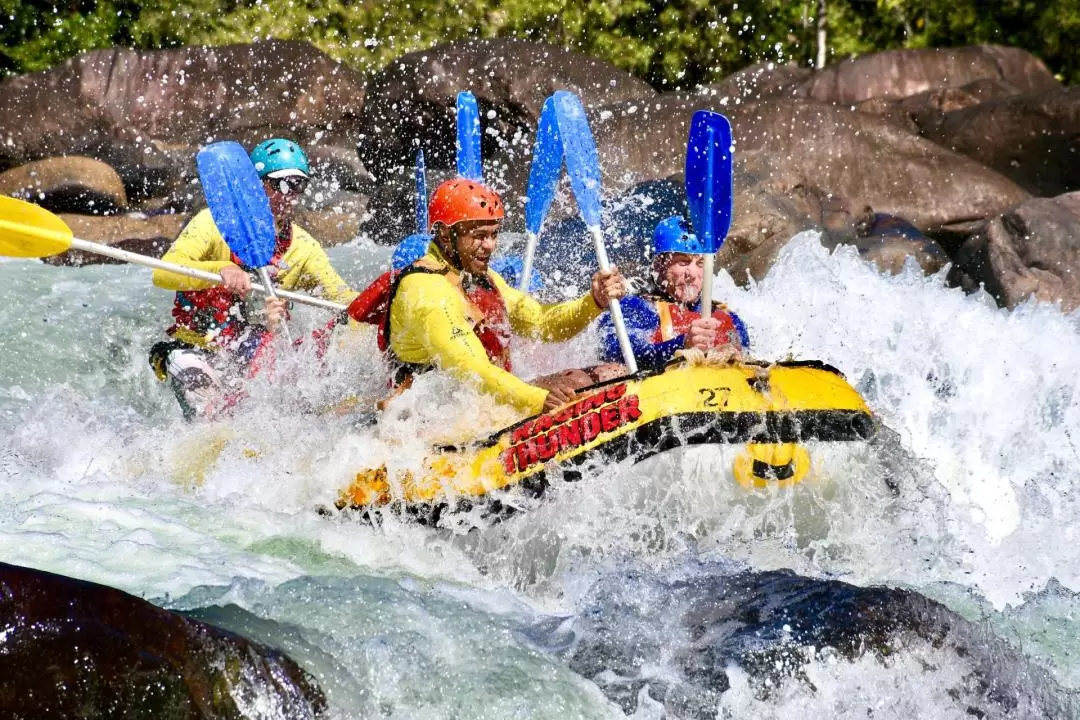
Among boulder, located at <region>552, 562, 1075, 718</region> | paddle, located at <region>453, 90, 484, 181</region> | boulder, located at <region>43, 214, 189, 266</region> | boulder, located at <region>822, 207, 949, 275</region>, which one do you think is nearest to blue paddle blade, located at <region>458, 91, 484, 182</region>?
paddle, located at <region>453, 90, 484, 181</region>

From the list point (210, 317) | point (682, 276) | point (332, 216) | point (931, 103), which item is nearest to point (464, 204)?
point (682, 276)

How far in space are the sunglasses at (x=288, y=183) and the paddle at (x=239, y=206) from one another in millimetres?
276

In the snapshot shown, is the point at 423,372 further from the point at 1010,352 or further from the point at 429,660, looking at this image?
the point at 1010,352

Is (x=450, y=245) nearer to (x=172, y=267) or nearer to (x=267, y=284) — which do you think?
(x=267, y=284)

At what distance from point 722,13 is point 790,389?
13.3 m

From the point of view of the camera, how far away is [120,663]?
3.17 meters

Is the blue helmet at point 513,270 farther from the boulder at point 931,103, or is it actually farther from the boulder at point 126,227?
the boulder at point 931,103

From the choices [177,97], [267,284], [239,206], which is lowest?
[177,97]

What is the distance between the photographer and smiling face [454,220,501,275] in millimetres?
5090

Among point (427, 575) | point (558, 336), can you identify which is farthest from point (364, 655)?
point (558, 336)

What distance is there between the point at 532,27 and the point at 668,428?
42.6 feet

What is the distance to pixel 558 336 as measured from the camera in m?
5.66

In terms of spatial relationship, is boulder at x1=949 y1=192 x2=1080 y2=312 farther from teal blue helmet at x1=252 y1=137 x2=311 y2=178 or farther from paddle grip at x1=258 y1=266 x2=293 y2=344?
paddle grip at x1=258 y1=266 x2=293 y2=344

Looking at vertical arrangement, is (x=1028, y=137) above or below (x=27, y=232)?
below
